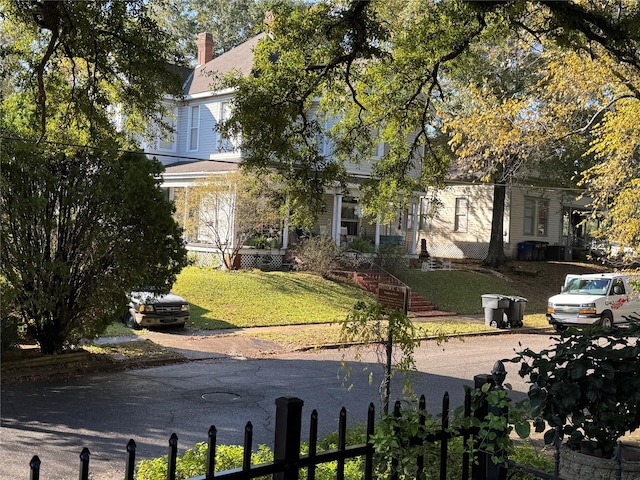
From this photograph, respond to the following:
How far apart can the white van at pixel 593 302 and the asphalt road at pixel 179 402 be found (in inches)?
277

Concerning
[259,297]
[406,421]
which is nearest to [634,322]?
[406,421]

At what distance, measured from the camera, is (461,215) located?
131ft

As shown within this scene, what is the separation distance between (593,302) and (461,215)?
767 inches

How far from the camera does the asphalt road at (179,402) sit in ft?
24.7

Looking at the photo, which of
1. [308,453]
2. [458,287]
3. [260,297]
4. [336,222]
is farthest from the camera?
[336,222]

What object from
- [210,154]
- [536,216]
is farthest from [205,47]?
[536,216]

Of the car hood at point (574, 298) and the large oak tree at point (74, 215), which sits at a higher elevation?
the large oak tree at point (74, 215)

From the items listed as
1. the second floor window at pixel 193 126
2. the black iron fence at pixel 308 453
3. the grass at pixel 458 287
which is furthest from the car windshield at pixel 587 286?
the black iron fence at pixel 308 453

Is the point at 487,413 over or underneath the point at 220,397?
over

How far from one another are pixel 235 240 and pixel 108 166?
12.8m

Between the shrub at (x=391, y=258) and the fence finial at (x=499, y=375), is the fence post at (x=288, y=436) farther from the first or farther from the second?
the shrub at (x=391, y=258)

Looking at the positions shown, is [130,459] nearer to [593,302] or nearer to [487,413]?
[487,413]

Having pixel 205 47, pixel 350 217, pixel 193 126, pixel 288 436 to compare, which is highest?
pixel 205 47

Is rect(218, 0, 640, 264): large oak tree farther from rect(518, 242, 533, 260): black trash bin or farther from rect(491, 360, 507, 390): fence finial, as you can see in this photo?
rect(518, 242, 533, 260): black trash bin
